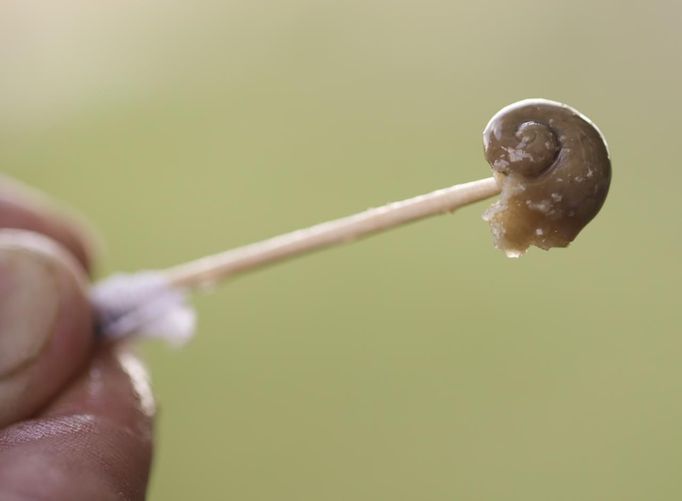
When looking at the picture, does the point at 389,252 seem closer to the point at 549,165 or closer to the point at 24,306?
the point at 24,306

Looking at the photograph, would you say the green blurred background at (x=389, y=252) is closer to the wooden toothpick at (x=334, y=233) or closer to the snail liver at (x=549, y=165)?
the wooden toothpick at (x=334, y=233)

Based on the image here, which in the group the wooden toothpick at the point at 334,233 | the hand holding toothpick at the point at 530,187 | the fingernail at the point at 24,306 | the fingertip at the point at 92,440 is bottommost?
the fingertip at the point at 92,440

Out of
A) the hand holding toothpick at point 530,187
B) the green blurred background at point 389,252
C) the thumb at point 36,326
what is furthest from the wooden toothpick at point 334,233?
the green blurred background at point 389,252

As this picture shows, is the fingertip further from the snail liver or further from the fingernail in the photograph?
the snail liver

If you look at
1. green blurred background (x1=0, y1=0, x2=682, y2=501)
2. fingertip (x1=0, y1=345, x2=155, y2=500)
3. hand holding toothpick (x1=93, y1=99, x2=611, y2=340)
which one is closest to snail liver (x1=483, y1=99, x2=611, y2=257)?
hand holding toothpick (x1=93, y1=99, x2=611, y2=340)

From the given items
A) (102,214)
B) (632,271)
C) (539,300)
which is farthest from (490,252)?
A: (102,214)

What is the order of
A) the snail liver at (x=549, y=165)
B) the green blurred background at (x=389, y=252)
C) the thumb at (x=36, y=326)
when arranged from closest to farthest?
the snail liver at (x=549, y=165)
the thumb at (x=36, y=326)
the green blurred background at (x=389, y=252)
